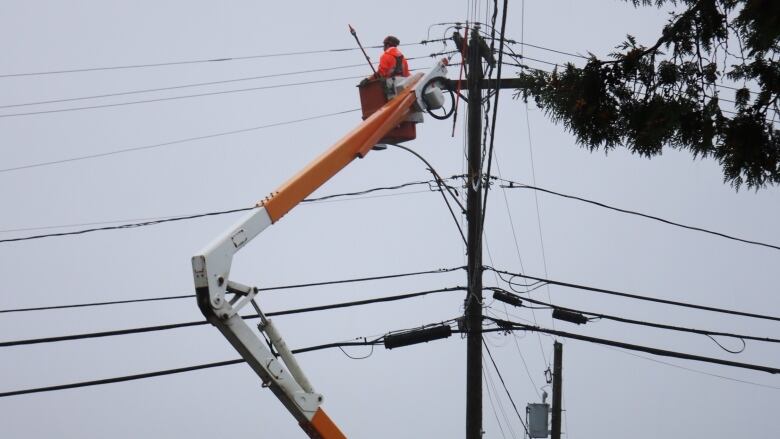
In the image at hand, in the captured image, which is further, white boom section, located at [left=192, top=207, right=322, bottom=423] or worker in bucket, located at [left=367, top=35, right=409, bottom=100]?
worker in bucket, located at [left=367, top=35, right=409, bottom=100]

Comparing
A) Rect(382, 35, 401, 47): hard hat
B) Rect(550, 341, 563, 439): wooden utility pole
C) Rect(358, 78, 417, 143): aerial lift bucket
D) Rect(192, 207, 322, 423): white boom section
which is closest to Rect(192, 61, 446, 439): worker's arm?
Rect(192, 207, 322, 423): white boom section

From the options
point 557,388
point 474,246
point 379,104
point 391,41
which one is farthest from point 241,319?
point 557,388

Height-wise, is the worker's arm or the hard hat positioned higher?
the hard hat

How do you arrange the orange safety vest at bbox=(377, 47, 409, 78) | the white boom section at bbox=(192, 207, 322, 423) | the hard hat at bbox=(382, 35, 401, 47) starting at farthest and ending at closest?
the hard hat at bbox=(382, 35, 401, 47)
the orange safety vest at bbox=(377, 47, 409, 78)
the white boom section at bbox=(192, 207, 322, 423)

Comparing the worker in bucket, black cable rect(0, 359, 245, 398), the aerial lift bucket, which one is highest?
the worker in bucket

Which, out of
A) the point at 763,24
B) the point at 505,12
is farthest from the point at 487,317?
the point at 763,24

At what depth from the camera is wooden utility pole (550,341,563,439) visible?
18359mm

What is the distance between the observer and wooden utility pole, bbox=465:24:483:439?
13.5 metres

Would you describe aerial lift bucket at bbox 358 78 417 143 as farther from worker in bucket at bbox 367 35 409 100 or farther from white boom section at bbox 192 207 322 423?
white boom section at bbox 192 207 322 423

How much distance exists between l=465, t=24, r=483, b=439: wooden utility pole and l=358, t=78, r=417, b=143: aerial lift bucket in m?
2.57

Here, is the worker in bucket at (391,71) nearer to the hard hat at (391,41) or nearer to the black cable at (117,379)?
the hard hat at (391,41)

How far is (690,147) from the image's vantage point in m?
5.53

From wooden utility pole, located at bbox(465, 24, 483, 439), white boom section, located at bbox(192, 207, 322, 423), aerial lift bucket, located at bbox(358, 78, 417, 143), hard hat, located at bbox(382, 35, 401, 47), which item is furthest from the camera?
wooden utility pole, located at bbox(465, 24, 483, 439)

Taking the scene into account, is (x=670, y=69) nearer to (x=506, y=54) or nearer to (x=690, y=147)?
(x=690, y=147)
